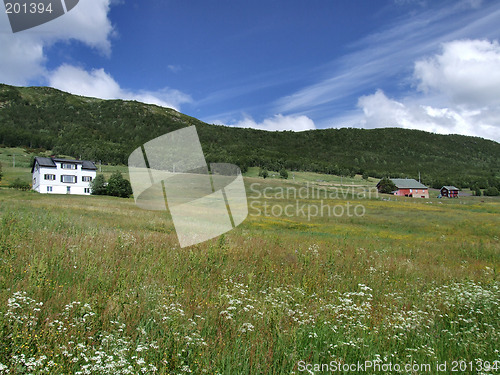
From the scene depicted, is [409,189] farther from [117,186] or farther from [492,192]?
[117,186]

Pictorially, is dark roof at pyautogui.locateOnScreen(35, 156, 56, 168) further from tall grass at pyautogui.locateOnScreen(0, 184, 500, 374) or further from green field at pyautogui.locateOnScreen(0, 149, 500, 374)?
tall grass at pyautogui.locateOnScreen(0, 184, 500, 374)

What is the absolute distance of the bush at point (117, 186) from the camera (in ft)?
229

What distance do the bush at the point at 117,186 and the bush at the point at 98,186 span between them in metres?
1.69

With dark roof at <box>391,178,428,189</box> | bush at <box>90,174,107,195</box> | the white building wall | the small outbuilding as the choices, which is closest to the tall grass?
bush at <box>90,174,107,195</box>

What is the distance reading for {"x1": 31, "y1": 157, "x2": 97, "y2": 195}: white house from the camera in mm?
72125

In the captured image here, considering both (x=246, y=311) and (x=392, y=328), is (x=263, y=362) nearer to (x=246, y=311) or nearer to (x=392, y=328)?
(x=246, y=311)

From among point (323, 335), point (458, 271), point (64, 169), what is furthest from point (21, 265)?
point (64, 169)

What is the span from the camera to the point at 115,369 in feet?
8.61

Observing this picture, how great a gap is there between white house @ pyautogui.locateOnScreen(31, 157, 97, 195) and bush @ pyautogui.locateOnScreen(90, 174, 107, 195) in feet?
19.4

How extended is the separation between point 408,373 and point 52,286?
5134mm

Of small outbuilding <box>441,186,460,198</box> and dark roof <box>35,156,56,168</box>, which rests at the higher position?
dark roof <box>35,156,56,168</box>

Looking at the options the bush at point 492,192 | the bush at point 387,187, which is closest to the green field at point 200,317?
the bush at point 387,187

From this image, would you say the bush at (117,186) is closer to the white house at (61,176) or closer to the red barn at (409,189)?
→ the white house at (61,176)

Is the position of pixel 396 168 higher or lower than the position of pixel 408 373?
higher
